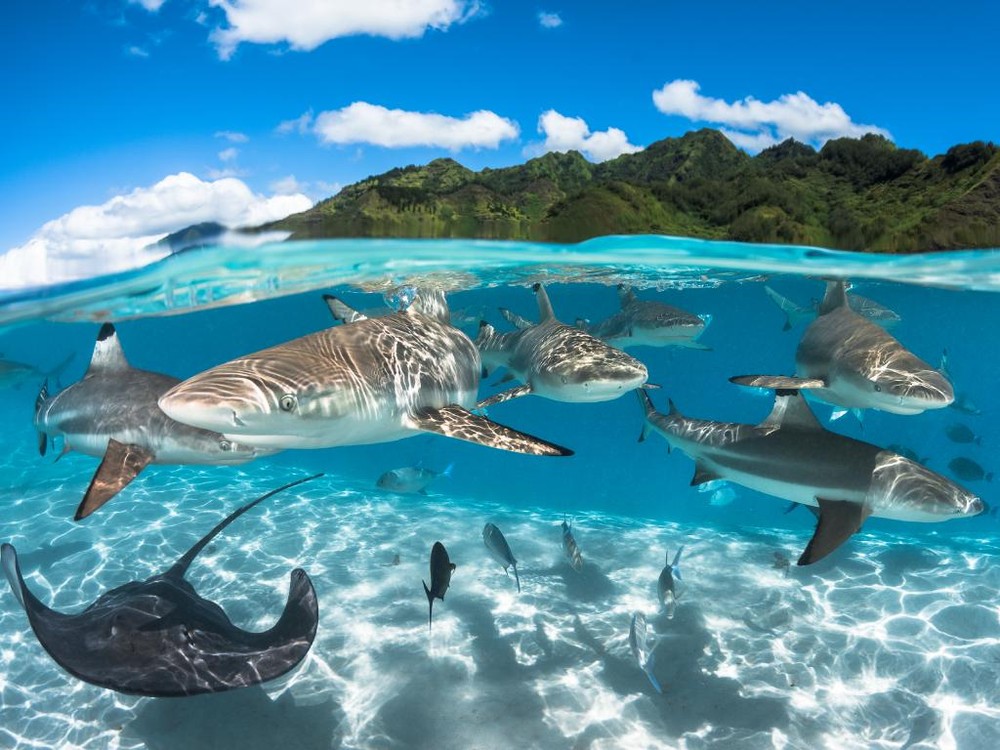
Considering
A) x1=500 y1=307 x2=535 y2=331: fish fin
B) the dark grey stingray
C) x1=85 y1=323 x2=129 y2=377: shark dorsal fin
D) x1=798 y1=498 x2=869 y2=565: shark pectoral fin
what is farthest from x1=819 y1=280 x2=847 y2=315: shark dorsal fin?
x1=85 y1=323 x2=129 y2=377: shark dorsal fin

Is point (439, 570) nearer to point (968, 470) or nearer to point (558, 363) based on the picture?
point (558, 363)

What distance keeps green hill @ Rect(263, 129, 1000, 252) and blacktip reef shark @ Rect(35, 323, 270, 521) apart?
5.10 m

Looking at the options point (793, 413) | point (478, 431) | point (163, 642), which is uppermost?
point (478, 431)

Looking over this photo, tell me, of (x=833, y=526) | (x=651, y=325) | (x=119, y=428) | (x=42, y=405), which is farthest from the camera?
(x=651, y=325)

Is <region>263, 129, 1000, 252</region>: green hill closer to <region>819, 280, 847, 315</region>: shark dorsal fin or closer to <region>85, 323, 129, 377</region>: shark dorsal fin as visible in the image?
<region>819, 280, 847, 315</region>: shark dorsal fin

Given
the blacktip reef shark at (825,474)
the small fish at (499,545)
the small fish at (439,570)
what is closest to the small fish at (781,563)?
the blacktip reef shark at (825,474)

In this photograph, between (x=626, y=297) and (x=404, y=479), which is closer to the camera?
(x=404, y=479)

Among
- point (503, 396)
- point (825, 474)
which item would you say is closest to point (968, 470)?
point (825, 474)

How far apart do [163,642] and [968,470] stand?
13815 mm

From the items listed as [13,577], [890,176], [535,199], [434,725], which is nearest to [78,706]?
[13,577]

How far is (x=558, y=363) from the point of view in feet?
22.9

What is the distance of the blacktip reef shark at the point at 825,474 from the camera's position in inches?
220

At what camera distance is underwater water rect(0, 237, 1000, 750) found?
6.38 m

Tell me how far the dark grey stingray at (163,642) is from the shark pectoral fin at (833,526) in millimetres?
4308
